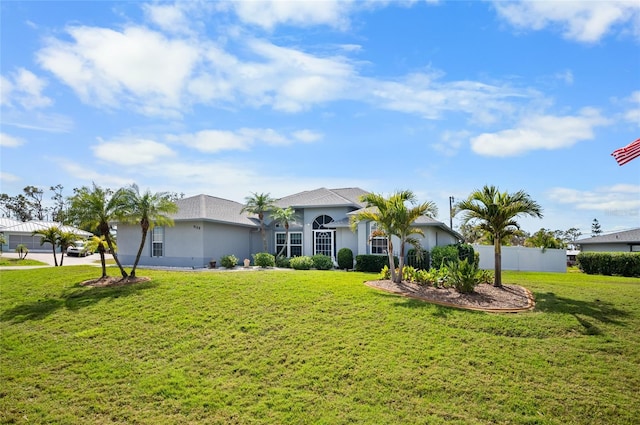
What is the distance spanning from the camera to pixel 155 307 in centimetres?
1140

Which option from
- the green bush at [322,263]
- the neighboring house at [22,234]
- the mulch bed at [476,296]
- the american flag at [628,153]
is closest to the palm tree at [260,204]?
the green bush at [322,263]

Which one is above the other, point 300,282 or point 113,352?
point 300,282

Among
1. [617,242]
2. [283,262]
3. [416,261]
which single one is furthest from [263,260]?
[617,242]

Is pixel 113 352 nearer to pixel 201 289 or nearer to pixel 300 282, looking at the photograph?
pixel 201 289

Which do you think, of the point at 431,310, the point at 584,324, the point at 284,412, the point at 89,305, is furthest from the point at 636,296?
the point at 89,305

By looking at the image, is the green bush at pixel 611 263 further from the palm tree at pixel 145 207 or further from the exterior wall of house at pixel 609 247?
the palm tree at pixel 145 207

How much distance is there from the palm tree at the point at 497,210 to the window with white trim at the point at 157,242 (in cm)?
1853

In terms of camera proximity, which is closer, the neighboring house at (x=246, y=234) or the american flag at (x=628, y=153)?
the american flag at (x=628, y=153)

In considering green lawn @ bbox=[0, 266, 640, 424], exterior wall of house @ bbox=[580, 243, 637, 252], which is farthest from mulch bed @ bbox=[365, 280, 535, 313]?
exterior wall of house @ bbox=[580, 243, 637, 252]

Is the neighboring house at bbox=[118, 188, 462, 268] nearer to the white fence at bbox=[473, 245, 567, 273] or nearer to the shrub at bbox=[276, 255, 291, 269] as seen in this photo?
the shrub at bbox=[276, 255, 291, 269]

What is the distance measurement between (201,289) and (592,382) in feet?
35.0

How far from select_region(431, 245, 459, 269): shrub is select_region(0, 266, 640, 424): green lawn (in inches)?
298

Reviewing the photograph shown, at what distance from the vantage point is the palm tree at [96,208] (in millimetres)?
14961

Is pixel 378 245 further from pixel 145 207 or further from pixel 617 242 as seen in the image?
pixel 617 242
